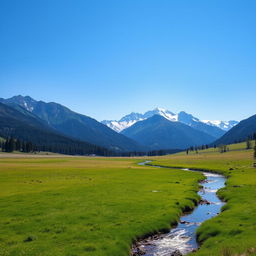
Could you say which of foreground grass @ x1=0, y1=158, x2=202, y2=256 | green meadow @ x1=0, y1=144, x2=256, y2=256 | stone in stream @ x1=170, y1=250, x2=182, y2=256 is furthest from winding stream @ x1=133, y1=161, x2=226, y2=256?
foreground grass @ x1=0, y1=158, x2=202, y2=256

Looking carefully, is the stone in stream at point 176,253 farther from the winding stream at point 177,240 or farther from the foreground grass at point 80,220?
the foreground grass at point 80,220

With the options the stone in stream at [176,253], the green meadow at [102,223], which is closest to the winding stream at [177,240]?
the stone in stream at [176,253]

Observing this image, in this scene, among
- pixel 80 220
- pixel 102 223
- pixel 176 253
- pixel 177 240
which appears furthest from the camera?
pixel 80 220

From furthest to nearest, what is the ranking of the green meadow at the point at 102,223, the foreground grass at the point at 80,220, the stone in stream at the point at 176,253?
the stone in stream at the point at 176,253 < the foreground grass at the point at 80,220 < the green meadow at the point at 102,223

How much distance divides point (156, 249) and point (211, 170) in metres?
97.4

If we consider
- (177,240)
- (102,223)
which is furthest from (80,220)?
(177,240)

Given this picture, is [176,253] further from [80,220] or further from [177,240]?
[80,220]

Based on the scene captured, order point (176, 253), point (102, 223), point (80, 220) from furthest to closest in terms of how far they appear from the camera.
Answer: point (80, 220) → point (102, 223) → point (176, 253)

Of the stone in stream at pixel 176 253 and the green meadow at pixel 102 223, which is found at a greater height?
the green meadow at pixel 102 223

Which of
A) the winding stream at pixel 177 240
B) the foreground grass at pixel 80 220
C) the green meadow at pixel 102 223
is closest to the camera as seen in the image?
the green meadow at pixel 102 223

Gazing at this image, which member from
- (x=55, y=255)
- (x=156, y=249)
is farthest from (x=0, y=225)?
(x=156, y=249)

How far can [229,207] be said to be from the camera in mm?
38750

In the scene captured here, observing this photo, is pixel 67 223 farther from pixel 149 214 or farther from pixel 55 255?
pixel 149 214

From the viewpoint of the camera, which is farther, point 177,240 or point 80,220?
point 80,220
